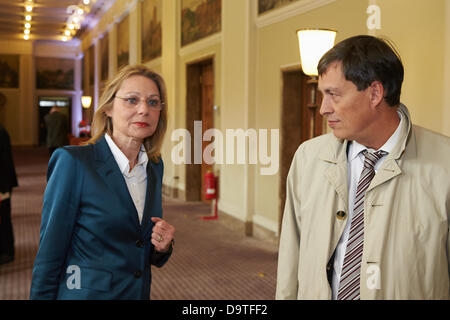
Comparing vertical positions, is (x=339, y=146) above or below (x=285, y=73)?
below

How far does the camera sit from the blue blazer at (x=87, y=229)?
1.69 metres

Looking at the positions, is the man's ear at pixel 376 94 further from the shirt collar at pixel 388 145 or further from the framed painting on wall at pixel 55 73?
the framed painting on wall at pixel 55 73

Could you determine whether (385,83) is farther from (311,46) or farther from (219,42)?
(219,42)

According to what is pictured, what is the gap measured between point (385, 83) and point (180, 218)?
6799 millimetres

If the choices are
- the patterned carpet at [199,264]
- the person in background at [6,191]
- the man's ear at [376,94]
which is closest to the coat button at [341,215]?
the man's ear at [376,94]

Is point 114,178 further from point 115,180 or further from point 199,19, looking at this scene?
point 199,19

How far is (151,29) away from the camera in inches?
478

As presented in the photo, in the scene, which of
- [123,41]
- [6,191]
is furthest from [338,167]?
[123,41]

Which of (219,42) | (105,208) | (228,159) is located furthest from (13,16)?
(105,208)

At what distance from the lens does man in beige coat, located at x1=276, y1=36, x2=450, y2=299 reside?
162cm

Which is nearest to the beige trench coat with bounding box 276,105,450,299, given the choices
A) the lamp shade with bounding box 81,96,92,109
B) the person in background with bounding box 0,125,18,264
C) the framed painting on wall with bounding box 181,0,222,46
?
the person in background with bounding box 0,125,18,264

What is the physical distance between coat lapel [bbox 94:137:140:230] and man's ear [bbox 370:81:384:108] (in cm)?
86

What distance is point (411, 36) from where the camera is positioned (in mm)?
3861

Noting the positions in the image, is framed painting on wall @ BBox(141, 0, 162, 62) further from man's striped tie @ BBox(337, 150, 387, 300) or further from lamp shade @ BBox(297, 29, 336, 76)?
man's striped tie @ BBox(337, 150, 387, 300)
